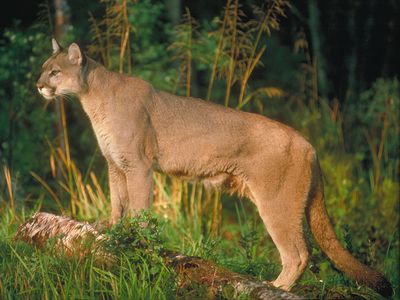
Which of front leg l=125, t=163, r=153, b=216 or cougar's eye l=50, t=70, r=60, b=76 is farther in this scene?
cougar's eye l=50, t=70, r=60, b=76

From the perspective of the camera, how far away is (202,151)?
759 cm

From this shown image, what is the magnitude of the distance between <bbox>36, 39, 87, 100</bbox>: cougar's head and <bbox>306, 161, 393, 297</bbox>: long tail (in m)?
2.70

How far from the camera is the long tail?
→ 666 centimetres

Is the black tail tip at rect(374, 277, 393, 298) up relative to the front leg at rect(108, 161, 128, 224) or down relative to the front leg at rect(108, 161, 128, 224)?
down

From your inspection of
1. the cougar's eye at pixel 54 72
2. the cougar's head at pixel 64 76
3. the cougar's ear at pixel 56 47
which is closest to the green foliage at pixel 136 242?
the cougar's head at pixel 64 76

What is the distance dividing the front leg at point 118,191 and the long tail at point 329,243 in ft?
6.60

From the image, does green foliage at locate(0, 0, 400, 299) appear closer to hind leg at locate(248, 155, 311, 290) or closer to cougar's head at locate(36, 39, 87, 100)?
hind leg at locate(248, 155, 311, 290)

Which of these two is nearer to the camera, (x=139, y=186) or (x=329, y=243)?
(x=329, y=243)

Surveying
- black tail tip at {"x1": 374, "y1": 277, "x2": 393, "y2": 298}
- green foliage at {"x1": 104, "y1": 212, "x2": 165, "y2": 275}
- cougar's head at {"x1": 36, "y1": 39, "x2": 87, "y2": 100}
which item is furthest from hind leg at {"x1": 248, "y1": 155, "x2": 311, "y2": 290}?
cougar's head at {"x1": 36, "y1": 39, "x2": 87, "y2": 100}

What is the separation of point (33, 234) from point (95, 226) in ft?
2.09

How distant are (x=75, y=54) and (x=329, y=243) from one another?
3321 millimetres

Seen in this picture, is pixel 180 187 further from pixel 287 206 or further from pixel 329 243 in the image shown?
pixel 329 243

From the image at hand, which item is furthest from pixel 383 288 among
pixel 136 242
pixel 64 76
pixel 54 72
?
pixel 54 72

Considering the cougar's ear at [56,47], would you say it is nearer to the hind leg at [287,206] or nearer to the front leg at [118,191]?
the front leg at [118,191]
